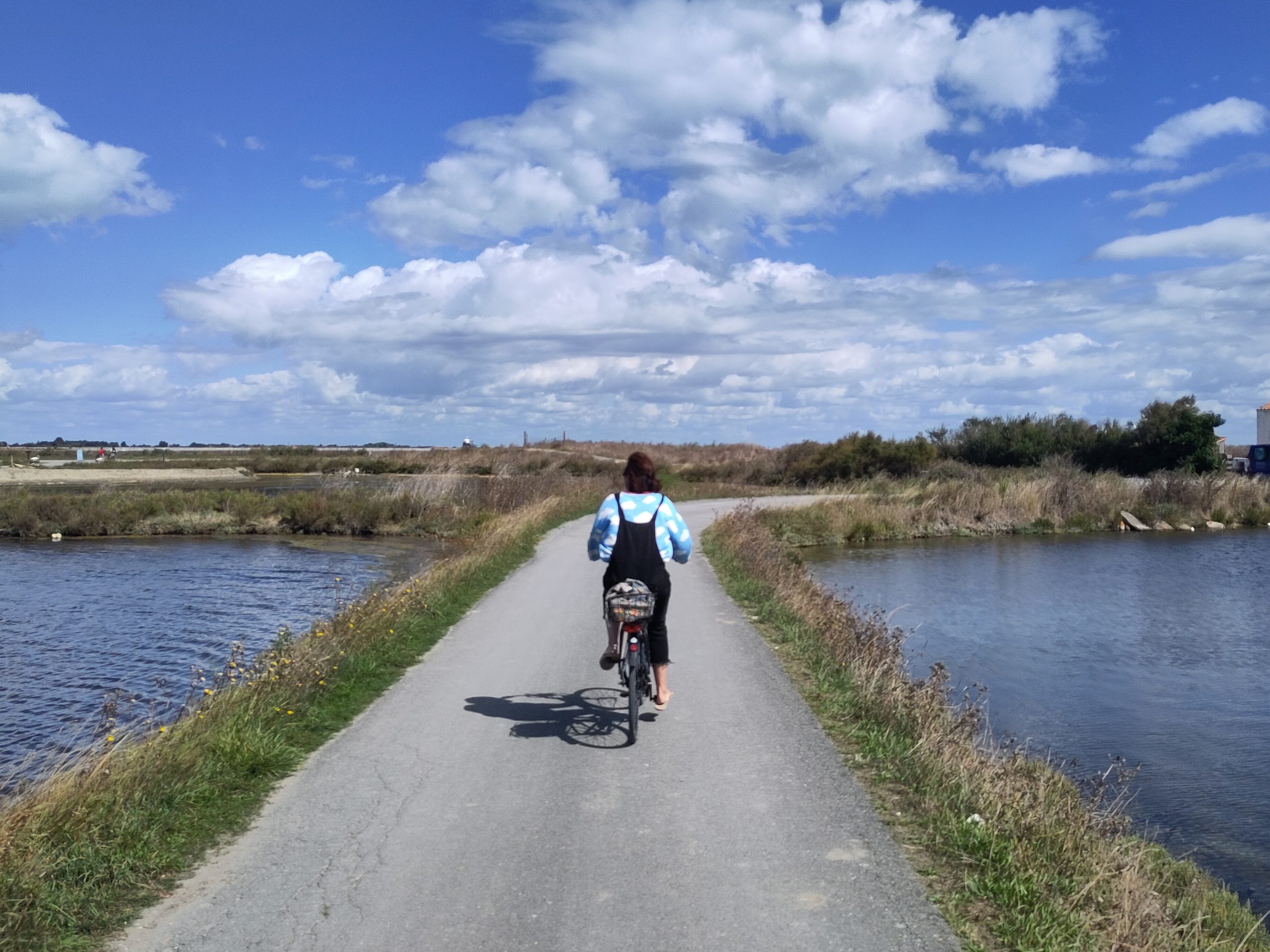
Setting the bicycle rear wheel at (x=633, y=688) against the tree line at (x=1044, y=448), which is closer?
the bicycle rear wheel at (x=633, y=688)

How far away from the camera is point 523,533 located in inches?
985

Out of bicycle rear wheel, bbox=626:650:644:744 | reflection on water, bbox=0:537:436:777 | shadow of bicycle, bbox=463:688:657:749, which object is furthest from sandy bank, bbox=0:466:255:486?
bicycle rear wheel, bbox=626:650:644:744

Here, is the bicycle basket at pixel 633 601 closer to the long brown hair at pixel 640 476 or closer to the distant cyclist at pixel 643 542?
the distant cyclist at pixel 643 542

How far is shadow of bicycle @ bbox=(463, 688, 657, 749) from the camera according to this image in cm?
810

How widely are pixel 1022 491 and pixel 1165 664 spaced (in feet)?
80.9

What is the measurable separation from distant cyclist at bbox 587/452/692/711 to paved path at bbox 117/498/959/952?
734mm

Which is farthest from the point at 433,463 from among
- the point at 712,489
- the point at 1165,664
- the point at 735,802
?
the point at 735,802

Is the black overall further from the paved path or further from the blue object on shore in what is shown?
the blue object on shore

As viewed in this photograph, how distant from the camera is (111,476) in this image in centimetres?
7119

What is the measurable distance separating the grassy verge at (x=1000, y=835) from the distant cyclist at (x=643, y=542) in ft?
5.26

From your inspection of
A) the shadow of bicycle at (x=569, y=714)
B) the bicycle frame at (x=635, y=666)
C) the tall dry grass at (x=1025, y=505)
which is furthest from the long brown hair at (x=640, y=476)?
the tall dry grass at (x=1025, y=505)

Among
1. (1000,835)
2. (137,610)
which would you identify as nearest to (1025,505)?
(137,610)

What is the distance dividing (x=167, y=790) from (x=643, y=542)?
354cm

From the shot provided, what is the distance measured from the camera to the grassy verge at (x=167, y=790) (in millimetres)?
4844
